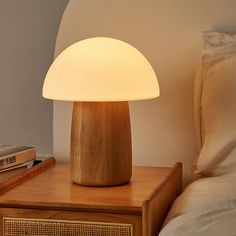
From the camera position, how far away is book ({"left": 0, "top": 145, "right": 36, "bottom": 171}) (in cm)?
175

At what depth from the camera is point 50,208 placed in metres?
1.44

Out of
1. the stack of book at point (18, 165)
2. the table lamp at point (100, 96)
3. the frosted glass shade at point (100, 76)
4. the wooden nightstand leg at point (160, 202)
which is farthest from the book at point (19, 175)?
the wooden nightstand leg at point (160, 202)

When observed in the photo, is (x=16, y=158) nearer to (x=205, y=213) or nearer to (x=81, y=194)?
(x=81, y=194)

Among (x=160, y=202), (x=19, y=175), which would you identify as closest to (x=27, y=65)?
(x=19, y=175)

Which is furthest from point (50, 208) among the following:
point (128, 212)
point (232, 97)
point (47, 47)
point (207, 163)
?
point (47, 47)

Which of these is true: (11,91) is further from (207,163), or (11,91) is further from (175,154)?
(207,163)

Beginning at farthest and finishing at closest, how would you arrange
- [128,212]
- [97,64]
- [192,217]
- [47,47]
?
[47,47]
[97,64]
[128,212]
[192,217]

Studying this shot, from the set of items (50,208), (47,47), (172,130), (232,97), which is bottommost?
(50,208)

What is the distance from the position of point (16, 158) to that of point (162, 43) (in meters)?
0.57

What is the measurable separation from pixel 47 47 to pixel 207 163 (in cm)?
86

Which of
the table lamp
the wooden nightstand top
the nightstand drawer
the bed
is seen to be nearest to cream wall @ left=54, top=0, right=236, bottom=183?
the bed

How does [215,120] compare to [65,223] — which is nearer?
[65,223]

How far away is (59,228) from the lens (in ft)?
4.75

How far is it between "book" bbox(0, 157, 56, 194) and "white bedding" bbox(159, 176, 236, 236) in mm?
423
